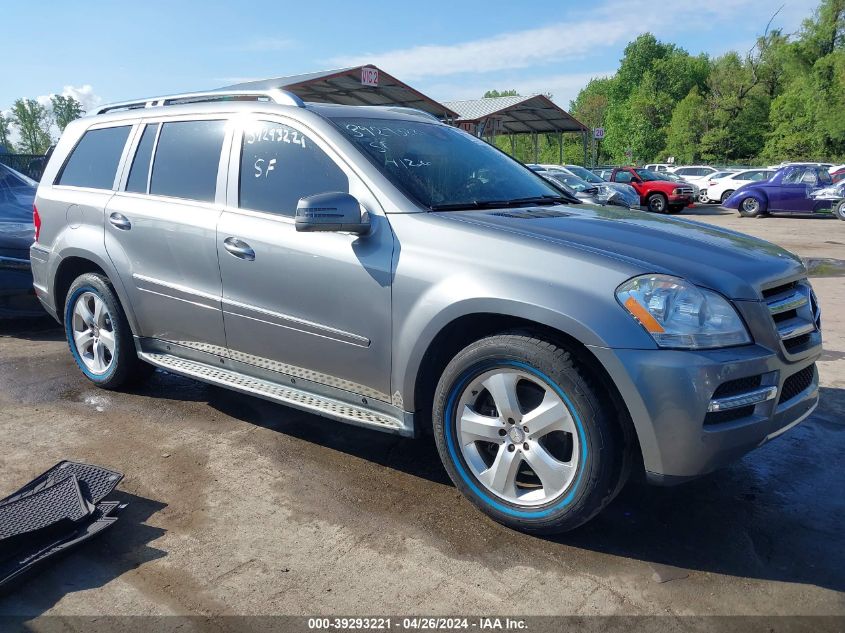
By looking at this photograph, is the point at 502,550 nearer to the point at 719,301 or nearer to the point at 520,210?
the point at 719,301

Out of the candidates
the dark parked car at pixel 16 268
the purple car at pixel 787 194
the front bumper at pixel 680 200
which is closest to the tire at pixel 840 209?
the purple car at pixel 787 194

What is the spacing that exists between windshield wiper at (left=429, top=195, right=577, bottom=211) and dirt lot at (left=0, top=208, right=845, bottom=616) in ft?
4.32

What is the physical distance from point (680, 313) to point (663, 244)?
1.64 feet

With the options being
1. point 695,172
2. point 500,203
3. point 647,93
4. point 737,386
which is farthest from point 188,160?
point 647,93

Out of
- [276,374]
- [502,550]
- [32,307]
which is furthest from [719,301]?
[32,307]

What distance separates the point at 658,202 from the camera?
910 inches

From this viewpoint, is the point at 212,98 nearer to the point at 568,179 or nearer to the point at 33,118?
the point at 568,179

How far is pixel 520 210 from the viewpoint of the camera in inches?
134

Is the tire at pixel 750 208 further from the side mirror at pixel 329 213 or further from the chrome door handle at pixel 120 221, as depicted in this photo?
the side mirror at pixel 329 213

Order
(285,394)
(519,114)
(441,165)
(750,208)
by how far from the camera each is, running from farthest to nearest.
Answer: (519,114) < (750,208) < (441,165) < (285,394)

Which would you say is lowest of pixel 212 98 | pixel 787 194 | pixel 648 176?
pixel 787 194

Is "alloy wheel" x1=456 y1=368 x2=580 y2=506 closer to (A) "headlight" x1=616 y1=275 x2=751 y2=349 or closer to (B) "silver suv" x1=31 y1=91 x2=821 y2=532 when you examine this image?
(B) "silver suv" x1=31 y1=91 x2=821 y2=532

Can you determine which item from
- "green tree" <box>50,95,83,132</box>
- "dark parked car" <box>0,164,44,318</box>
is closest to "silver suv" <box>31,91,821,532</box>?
"dark parked car" <box>0,164,44,318</box>

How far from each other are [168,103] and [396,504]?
9.89 ft
